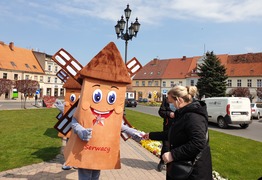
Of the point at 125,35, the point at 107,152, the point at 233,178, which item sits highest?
the point at 125,35

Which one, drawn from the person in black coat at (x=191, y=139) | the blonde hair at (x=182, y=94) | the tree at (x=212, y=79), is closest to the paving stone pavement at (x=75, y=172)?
the person in black coat at (x=191, y=139)

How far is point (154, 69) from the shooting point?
7131 centimetres

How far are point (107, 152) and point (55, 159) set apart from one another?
3.29 m

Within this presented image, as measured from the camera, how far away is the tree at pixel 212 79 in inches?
1687

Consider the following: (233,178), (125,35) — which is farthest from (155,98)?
(233,178)

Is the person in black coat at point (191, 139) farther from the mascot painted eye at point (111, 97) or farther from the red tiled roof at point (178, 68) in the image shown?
the red tiled roof at point (178, 68)

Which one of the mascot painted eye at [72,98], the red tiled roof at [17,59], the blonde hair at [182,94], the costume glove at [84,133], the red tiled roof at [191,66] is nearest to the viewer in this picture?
the blonde hair at [182,94]

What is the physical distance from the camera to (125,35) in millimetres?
15266

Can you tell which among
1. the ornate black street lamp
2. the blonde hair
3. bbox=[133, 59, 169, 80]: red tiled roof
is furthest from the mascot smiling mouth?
bbox=[133, 59, 169, 80]: red tiled roof

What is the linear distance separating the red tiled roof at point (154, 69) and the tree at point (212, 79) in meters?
24.3

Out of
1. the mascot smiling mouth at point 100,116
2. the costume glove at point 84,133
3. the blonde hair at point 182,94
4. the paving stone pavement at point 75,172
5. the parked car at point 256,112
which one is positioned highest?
the blonde hair at point 182,94

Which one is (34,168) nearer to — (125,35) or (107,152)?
(107,152)

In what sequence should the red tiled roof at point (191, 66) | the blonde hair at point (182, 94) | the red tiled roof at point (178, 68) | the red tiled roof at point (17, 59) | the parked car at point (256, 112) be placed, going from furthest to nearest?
the red tiled roof at point (178, 68), the red tiled roof at point (17, 59), the red tiled roof at point (191, 66), the parked car at point (256, 112), the blonde hair at point (182, 94)

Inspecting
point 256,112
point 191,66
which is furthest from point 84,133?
point 191,66
